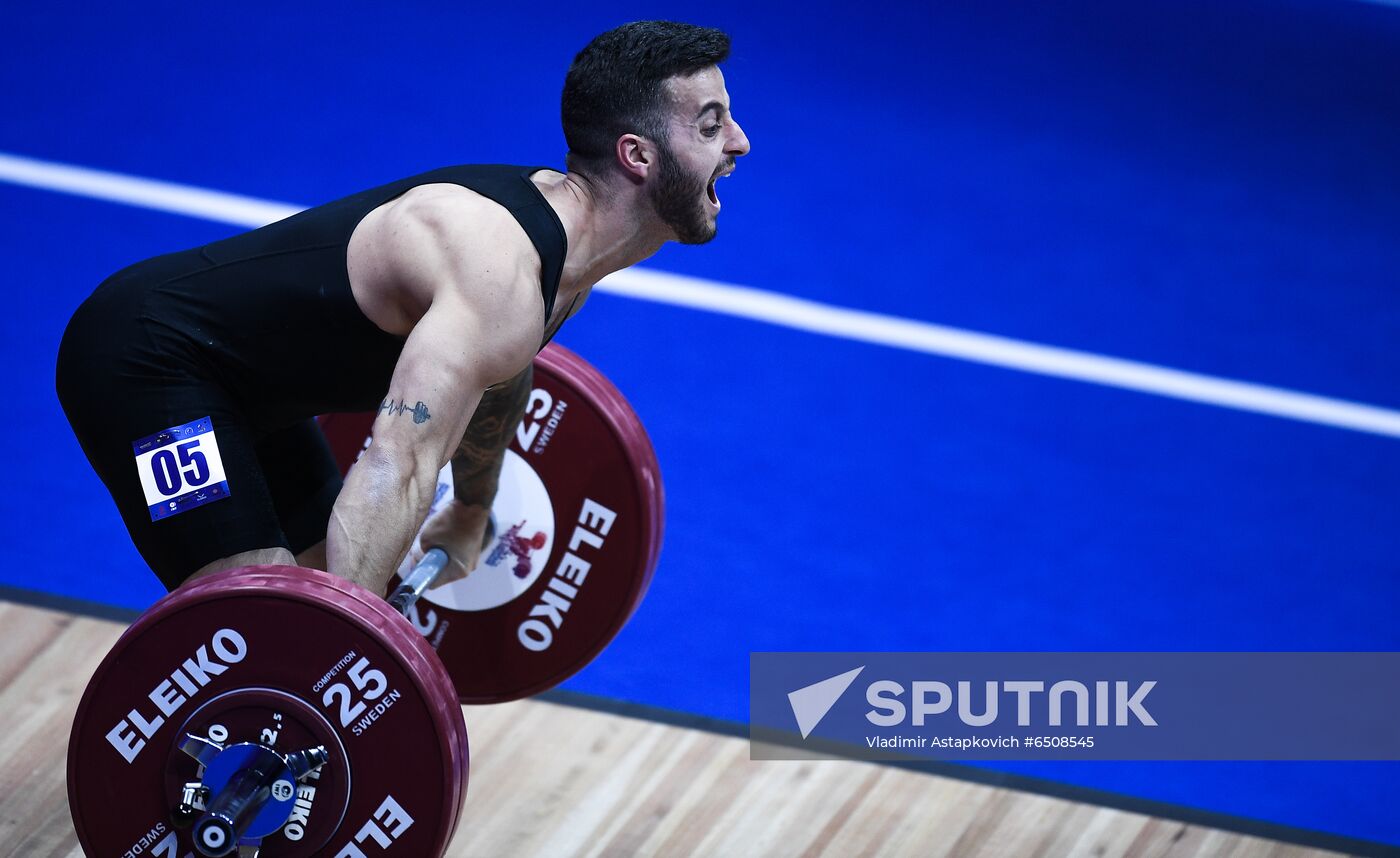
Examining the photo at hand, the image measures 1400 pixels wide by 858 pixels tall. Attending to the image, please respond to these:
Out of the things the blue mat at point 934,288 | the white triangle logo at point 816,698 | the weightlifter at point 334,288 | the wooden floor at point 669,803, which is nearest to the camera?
the weightlifter at point 334,288

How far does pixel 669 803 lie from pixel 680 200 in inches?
53.0

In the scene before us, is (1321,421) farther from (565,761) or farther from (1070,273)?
(565,761)

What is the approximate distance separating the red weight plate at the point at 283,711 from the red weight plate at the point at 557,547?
0.86 m

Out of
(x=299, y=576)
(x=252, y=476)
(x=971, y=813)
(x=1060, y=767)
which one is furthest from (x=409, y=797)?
(x=1060, y=767)

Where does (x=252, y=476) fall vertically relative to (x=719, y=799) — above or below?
below

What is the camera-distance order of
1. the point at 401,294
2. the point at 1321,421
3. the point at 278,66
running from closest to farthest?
the point at 401,294
the point at 1321,421
the point at 278,66

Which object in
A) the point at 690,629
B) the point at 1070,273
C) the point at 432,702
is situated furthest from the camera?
the point at 1070,273

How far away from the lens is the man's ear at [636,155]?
2697 millimetres

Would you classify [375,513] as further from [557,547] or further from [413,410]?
[557,547]

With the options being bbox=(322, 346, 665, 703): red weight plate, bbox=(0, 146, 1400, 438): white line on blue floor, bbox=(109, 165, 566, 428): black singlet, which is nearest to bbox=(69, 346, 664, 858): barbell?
bbox=(109, 165, 566, 428): black singlet

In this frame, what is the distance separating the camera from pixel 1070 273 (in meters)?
5.32

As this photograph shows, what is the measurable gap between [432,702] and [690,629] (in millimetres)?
1642

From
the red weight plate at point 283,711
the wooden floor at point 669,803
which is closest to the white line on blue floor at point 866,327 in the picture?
the wooden floor at point 669,803

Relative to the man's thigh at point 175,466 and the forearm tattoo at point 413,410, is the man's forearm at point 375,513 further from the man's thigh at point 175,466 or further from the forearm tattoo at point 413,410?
the man's thigh at point 175,466
